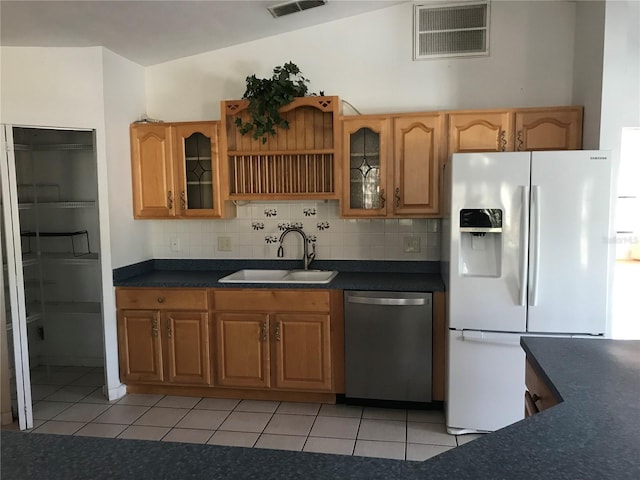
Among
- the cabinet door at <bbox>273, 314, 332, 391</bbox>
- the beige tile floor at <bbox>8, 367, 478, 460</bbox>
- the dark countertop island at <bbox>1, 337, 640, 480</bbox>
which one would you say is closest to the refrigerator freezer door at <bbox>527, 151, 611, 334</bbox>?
the beige tile floor at <bbox>8, 367, 478, 460</bbox>

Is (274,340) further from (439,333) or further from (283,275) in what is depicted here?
(439,333)

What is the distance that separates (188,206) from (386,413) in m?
2.11

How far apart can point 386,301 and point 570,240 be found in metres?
1.15

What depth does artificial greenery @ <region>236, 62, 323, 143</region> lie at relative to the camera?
3379 millimetres

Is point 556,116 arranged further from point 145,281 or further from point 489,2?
point 145,281

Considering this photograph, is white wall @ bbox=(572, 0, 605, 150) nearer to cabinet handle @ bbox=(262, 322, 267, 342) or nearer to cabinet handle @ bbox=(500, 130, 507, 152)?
cabinet handle @ bbox=(500, 130, 507, 152)

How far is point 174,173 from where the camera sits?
3650 millimetres

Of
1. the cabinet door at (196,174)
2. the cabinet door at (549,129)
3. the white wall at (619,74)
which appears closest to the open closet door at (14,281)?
the cabinet door at (196,174)

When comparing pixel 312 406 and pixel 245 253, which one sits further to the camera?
pixel 245 253

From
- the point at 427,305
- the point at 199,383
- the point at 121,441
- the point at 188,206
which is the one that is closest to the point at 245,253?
the point at 188,206

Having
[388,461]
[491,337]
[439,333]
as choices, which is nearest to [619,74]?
[491,337]

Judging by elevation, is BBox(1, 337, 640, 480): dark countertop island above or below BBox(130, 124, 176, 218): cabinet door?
below

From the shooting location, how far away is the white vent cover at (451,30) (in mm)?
3457

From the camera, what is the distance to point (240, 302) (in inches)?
132
